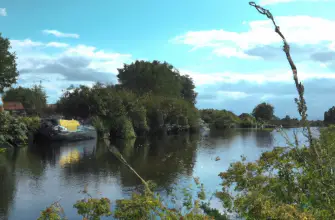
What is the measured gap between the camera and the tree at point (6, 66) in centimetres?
3500

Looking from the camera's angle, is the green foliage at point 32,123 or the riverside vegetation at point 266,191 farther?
the green foliage at point 32,123

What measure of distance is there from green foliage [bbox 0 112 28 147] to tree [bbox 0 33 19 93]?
42.8ft

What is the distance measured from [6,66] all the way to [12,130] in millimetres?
14914

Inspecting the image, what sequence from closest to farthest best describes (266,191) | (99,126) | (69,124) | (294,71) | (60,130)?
1. (294,71)
2. (266,191)
3. (60,130)
4. (69,124)
5. (99,126)

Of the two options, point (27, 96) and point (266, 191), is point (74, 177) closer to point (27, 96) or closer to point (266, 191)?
point (266, 191)

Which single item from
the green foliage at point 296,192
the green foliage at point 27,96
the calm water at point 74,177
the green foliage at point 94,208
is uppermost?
the green foliage at point 27,96

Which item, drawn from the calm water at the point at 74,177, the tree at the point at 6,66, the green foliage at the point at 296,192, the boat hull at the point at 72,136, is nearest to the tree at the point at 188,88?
the tree at the point at 6,66

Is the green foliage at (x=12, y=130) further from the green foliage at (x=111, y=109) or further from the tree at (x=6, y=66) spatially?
the tree at (x=6, y=66)

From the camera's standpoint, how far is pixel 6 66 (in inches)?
1401

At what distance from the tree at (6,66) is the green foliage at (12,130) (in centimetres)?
1306

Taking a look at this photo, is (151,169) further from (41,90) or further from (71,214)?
(41,90)

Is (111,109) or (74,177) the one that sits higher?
(111,109)

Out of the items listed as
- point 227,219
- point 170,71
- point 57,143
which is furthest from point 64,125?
point 170,71

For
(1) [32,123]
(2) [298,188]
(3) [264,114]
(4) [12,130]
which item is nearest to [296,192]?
(2) [298,188]
